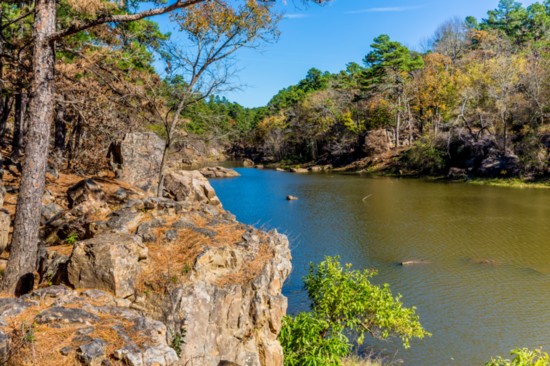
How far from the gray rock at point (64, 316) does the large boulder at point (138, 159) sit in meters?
12.4

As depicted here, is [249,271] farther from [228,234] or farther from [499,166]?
[499,166]

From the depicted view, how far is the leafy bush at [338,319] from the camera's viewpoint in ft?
27.7

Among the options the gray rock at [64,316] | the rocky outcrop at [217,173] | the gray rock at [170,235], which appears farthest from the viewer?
the rocky outcrop at [217,173]

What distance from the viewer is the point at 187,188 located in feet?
63.3

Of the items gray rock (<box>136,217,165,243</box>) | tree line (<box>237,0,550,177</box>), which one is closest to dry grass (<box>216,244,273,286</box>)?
gray rock (<box>136,217,165,243</box>)

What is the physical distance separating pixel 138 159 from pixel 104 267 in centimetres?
1214

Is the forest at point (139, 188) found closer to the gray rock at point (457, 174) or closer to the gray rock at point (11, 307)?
the gray rock at point (11, 307)

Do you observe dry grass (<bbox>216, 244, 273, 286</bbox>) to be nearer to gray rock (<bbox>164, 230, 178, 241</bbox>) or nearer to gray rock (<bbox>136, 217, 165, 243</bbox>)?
gray rock (<bbox>164, 230, 178, 241</bbox>)

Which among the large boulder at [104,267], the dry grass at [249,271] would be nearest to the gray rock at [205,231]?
the dry grass at [249,271]

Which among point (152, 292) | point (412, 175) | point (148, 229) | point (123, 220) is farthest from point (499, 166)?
point (152, 292)

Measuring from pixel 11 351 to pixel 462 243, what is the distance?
20255 millimetres

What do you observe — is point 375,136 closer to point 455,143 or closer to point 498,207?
point 455,143

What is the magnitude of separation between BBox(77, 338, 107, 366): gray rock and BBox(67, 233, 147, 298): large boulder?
1837mm

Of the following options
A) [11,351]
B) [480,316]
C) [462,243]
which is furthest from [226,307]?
[462,243]
